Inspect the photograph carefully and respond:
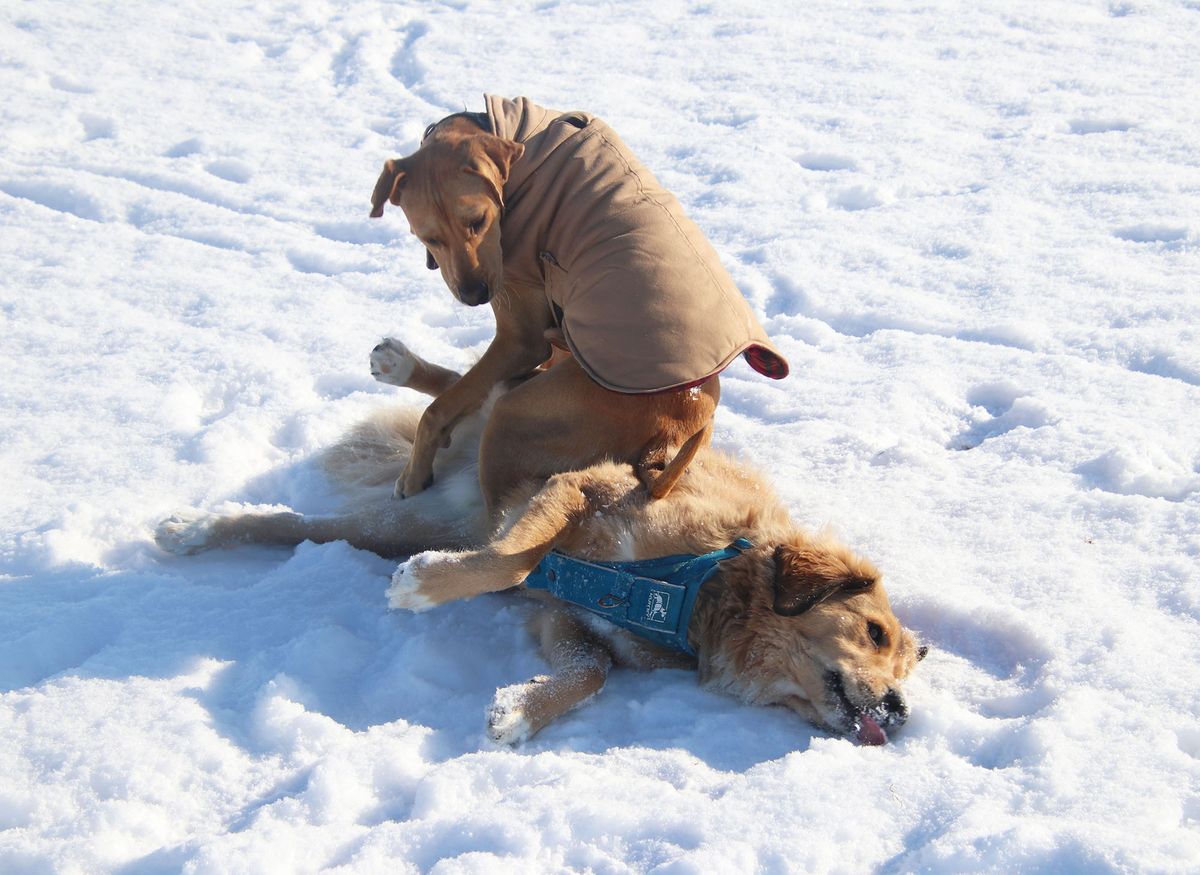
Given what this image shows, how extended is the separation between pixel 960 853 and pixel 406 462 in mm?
2722

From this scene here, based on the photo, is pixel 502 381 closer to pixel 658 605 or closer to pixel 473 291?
pixel 473 291

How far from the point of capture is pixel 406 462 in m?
4.40

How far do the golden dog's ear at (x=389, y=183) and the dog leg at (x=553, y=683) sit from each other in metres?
1.65

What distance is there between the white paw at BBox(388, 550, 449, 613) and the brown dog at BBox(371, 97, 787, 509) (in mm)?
715

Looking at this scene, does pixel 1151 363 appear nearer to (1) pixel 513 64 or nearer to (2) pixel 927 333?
(2) pixel 927 333

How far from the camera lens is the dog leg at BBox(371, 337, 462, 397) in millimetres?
4363

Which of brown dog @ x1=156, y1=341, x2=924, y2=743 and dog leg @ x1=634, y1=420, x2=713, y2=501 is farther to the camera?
dog leg @ x1=634, y1=420, x2=713, y2=501

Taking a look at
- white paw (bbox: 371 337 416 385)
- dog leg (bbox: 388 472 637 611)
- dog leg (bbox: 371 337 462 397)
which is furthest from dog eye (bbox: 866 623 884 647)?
white paw (bbox: 371 337 416 385)

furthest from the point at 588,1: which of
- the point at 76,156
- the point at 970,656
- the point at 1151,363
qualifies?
the point at 970,656

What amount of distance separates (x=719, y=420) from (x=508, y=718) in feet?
7.32

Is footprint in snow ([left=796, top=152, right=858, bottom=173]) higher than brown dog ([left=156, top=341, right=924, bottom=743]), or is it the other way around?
footprint in snow ([left=796, top=152, right=858, bottom=173])

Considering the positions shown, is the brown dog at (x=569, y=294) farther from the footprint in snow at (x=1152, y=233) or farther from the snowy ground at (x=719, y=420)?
the footprint in snow at (x=1152, y=233)

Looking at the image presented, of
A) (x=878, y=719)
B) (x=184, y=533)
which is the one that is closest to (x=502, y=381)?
(x=184, y=533)

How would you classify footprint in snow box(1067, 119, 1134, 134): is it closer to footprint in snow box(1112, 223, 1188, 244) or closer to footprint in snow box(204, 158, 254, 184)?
footprint in snow box(1112, 223, 1188, 244)
